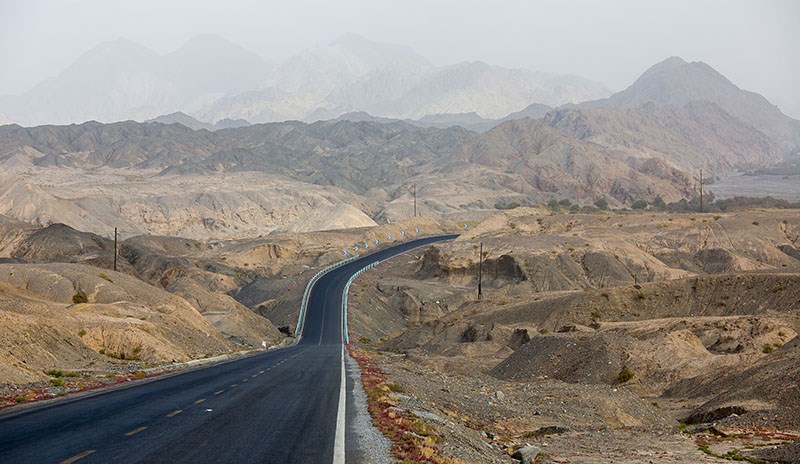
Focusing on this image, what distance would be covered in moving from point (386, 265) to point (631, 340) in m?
77.1

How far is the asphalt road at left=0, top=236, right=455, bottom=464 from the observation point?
14.6 meters

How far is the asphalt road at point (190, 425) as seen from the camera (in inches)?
574

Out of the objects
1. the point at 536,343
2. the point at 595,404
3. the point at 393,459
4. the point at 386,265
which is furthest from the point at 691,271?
the point at 393,459

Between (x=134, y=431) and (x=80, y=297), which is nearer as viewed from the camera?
(x=134, y=431)

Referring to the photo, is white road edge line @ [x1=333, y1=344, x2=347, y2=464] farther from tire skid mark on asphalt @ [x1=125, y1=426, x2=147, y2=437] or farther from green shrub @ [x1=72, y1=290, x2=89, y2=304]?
green shrub @ [x1=72, y1=290, x2=89, y2=304]

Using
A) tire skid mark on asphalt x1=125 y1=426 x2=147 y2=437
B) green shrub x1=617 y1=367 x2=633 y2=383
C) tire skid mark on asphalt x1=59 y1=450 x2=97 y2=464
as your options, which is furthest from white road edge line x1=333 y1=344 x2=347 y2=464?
green shrub x1=617 y1=367 x2=633 y2=383

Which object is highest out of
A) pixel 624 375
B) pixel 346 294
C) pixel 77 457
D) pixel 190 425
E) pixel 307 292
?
Result: pixel 77 457

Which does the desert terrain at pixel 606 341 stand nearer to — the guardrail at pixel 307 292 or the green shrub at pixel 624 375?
the green shrub at pixel 624 375

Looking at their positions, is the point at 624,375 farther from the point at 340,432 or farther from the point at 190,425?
the point at 190,425

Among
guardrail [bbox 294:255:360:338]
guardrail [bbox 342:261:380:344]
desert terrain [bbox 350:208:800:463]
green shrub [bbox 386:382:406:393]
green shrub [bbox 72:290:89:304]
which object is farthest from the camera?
guardrail [bbox 294:255:360:338]

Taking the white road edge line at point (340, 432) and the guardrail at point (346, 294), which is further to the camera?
the guardrail at point (346, 294)

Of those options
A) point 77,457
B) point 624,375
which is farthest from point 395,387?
point 77,457

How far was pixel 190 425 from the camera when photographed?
A: 18312mm

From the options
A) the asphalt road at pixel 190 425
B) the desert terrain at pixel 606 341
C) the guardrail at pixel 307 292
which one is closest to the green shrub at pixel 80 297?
the guardrail at pixel 307 292
